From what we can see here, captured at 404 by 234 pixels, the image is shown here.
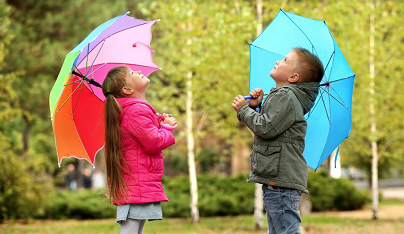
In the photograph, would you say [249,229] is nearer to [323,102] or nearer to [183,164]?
[323,102]

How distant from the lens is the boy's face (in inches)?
143

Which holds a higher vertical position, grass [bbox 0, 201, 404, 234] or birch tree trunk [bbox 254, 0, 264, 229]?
birch tree trunk [bbox 254, 0, 264, 229]

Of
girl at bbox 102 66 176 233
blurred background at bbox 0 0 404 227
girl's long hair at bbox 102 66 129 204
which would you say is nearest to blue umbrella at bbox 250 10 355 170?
girl at bbox 102 66 176 233

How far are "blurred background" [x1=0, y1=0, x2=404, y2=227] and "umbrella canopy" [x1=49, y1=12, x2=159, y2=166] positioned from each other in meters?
5.07

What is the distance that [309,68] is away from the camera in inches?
143

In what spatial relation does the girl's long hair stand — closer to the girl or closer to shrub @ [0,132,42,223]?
the girl

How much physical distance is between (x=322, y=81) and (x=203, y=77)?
760 centimetres

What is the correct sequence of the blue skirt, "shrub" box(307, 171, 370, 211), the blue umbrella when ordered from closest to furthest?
the blue skirt < the blue umbrella < "shrub" box(307, 171, 370, 211)

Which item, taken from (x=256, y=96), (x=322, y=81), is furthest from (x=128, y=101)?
(x=322, y=81)

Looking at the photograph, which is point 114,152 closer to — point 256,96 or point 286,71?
point 256,96

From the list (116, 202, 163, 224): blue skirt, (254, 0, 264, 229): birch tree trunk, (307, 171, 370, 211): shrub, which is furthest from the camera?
(307, 171, 370, 211): shrub

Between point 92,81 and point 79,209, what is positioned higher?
point 92,81

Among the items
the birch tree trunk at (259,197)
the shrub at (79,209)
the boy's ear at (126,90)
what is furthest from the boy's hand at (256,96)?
the shrub at (79,209)

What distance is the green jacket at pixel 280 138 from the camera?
11.1 ft
